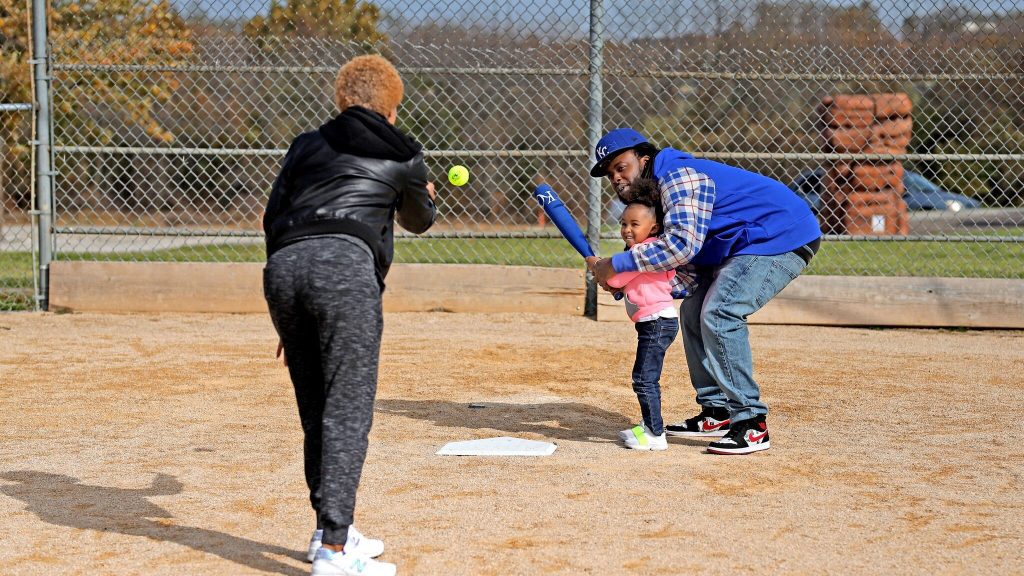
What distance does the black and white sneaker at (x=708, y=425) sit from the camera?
19.0 ft

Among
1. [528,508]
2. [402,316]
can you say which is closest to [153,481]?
[528,508]

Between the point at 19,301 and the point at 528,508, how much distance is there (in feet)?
24.7

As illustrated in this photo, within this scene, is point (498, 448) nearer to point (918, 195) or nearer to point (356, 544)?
point (356, 544)

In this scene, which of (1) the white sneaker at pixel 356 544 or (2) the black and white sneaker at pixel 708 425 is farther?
(2) the black and white sneaker at pixel 708 425

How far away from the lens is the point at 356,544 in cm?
368

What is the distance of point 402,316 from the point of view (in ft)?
32.0

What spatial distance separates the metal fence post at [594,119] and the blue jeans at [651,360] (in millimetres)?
4260

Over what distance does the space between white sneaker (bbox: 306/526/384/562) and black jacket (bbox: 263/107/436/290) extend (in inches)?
31.5

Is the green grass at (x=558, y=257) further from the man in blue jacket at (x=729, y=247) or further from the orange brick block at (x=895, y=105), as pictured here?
the man in blue jacket at (x=729, y=247)

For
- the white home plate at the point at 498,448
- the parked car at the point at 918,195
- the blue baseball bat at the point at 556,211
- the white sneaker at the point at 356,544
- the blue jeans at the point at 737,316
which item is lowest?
the parked car at the point at 918,195

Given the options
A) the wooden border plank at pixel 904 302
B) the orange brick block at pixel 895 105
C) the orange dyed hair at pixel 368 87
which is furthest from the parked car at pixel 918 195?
the orange dyed hair at pixel 368 87

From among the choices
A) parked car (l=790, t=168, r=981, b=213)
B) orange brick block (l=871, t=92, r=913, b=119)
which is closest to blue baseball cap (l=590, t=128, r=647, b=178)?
parked car (l=790, t=168, r=981, b=213)

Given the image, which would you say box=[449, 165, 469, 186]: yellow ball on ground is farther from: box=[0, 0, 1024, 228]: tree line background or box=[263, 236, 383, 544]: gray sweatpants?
box=[0, 0, 1024, 228]: tree line background

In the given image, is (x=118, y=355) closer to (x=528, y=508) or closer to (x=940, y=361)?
(x=528, y=508)
